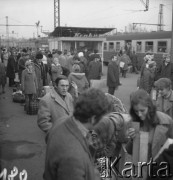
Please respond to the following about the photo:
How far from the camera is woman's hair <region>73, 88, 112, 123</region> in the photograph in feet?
6.63

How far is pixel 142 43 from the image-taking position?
2206cm

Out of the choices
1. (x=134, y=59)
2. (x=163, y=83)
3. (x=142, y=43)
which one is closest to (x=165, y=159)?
(x=163, y=83)

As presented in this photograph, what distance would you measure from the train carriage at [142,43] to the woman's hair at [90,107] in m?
17.8

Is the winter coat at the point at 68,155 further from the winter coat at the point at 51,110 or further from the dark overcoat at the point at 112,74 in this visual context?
the dark overcoat at the point at 112,74

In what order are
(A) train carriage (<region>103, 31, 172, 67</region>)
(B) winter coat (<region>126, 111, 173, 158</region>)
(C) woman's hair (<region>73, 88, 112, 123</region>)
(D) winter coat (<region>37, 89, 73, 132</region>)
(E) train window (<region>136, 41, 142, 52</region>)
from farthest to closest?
(E) train window (<region>136, 41, 142, 52</region>), (A) train carriage (<region>103, 31, 172, 67</region>), (D) winter coat (<region>37, 89, 73, 132</region>), (B) winter coat (<region>126, 111, 173, 158</region>), (C) woman's hair (<region>73, 88, 112, 123</region>)

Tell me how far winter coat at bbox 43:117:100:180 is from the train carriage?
18.0m

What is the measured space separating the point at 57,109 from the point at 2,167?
178 centimetres

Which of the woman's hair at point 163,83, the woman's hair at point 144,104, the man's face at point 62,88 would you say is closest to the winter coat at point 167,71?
the woman's hair at point 163,83

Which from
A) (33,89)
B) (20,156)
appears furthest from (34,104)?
(20,156)

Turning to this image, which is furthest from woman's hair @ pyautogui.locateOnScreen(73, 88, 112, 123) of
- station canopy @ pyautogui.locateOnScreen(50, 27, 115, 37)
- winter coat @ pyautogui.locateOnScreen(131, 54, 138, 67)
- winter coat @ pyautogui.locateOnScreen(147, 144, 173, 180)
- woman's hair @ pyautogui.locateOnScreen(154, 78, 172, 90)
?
winter coat @ pyautogui.locateOnScreen(131, 54, 138, 67)

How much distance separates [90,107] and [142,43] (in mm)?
20750

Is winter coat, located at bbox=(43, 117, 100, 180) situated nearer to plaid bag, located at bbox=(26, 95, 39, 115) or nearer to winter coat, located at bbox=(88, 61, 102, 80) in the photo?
plaid bag, located at bbox=(26, 95, 39, 115)

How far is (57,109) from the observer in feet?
12.9

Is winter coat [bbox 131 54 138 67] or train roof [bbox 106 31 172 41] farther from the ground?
train roof [bbox 106 31 172 41]
